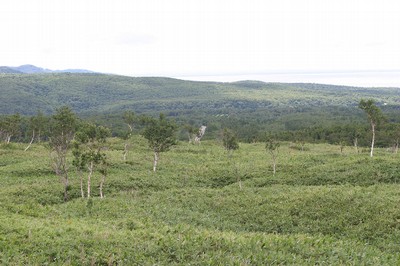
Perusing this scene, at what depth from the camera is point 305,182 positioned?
144ft

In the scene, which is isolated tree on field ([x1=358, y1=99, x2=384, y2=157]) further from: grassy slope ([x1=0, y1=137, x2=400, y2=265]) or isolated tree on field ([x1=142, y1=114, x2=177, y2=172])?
isolated tree on field ([x1=142, y1=114, x2=177, y2=172])

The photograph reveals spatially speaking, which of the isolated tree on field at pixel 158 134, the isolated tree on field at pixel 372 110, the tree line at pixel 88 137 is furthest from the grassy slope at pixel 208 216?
the isolated tree on field at pixel 372 110

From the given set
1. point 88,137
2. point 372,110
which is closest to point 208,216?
point 88,137

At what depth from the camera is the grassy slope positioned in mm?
17125

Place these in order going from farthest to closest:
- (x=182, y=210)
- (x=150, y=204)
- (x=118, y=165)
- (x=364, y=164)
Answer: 1. (x=118, y=165)
2. (x=364, y=164)
3. (x=150, y=204)
4. (x=182, y=210)

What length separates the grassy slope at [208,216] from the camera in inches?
674

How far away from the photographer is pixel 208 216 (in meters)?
30.4

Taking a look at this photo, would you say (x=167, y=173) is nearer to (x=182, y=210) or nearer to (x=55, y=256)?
(x=182, y=210)

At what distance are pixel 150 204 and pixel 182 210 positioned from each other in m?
3.87

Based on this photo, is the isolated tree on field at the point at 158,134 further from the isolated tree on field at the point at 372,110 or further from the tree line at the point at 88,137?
the isolated tree on field at the point at 372,110

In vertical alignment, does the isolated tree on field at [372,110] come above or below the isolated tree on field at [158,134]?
above

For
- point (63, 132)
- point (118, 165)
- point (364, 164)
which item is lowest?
point (118, 165)

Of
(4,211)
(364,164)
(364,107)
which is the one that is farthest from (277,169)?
(4,211)

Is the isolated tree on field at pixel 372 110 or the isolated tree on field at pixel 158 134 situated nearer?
the isolated tree on field at pixel 158 134
